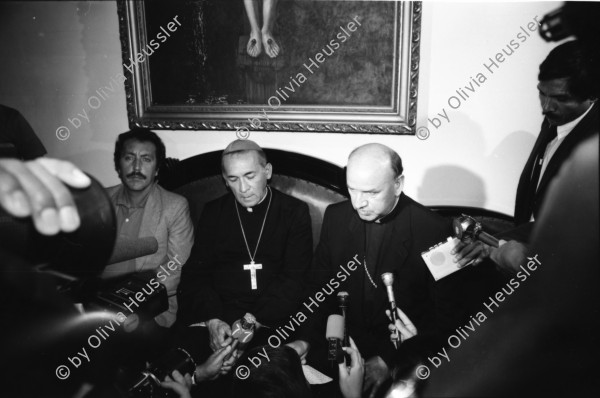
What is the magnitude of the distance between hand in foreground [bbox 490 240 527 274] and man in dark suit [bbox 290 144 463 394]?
0.35 metres

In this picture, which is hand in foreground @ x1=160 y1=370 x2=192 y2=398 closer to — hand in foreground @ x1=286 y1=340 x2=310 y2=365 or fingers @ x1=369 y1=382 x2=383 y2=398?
hand in foreground @ x1=286 y1=340 x2=310 y2=365

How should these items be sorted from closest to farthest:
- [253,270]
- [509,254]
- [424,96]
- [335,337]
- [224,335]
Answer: [509,254]
[335,337]
[224,335]
[253,270]
[424,96]

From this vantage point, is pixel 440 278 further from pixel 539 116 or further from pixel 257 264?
pixel 539 116

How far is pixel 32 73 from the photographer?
1.82m

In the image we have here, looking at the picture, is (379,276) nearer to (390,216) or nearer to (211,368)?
(390,216)

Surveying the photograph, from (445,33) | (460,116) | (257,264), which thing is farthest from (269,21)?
(257,264)

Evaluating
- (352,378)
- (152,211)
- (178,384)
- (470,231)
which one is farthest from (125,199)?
(470,231)

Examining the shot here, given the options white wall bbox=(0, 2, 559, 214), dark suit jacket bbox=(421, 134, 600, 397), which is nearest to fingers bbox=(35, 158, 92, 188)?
dark suit jacket bbox=(421, 134, 600, 397)

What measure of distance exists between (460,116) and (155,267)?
1621mm

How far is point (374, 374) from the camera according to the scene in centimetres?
122

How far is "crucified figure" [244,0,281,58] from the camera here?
188 cm

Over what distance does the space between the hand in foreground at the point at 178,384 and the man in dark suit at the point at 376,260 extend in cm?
42

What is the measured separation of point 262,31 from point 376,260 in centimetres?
127

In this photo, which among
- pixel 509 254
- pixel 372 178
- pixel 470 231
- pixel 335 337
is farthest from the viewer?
pixel 372 178
